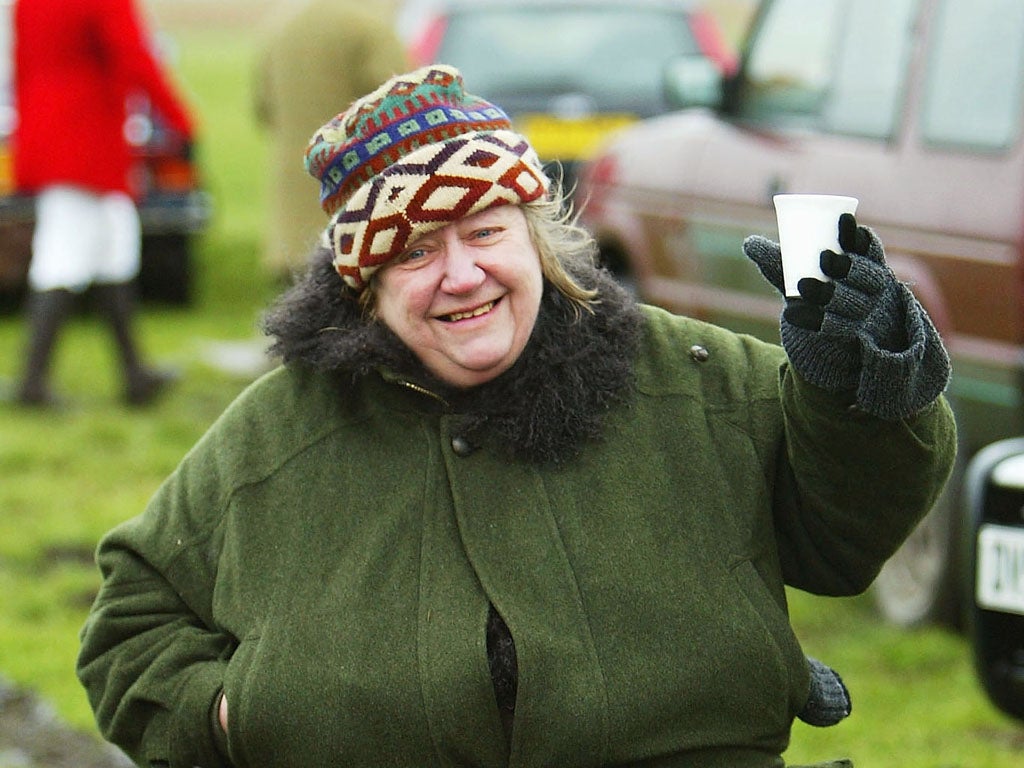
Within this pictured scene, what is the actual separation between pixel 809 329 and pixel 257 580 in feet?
3.08

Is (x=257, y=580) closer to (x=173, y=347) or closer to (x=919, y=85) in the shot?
(x=919, y=85)

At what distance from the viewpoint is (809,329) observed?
7.57ft

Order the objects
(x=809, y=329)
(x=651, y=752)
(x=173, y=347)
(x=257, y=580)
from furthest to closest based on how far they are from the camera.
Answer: (x=173, y=347) → (x=257, y=580) → (x=651, y=752) → (x=809, y=329)

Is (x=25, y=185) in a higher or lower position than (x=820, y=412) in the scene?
lower

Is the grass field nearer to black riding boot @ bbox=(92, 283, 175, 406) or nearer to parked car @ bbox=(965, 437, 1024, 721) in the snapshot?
black riding boot @ bbox=(92, 283, 175, 406)

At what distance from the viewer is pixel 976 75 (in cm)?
494

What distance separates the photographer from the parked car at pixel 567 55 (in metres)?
8.87

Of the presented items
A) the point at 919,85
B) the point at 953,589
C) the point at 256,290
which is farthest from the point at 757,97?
the point at 256,290

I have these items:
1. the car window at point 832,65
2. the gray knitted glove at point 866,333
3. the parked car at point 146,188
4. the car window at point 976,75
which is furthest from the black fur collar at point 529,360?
the parked car at point 146,188

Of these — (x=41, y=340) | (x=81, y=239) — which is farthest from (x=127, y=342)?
(x=81, y=239)

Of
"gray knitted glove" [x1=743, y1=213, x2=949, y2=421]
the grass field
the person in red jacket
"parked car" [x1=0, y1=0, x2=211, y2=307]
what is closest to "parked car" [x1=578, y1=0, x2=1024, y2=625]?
the grass field

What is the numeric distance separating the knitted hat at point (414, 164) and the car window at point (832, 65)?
2740 mm

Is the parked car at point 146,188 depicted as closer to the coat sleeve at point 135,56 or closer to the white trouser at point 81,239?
the white trouser at point 81,239

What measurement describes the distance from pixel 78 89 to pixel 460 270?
534 cm
